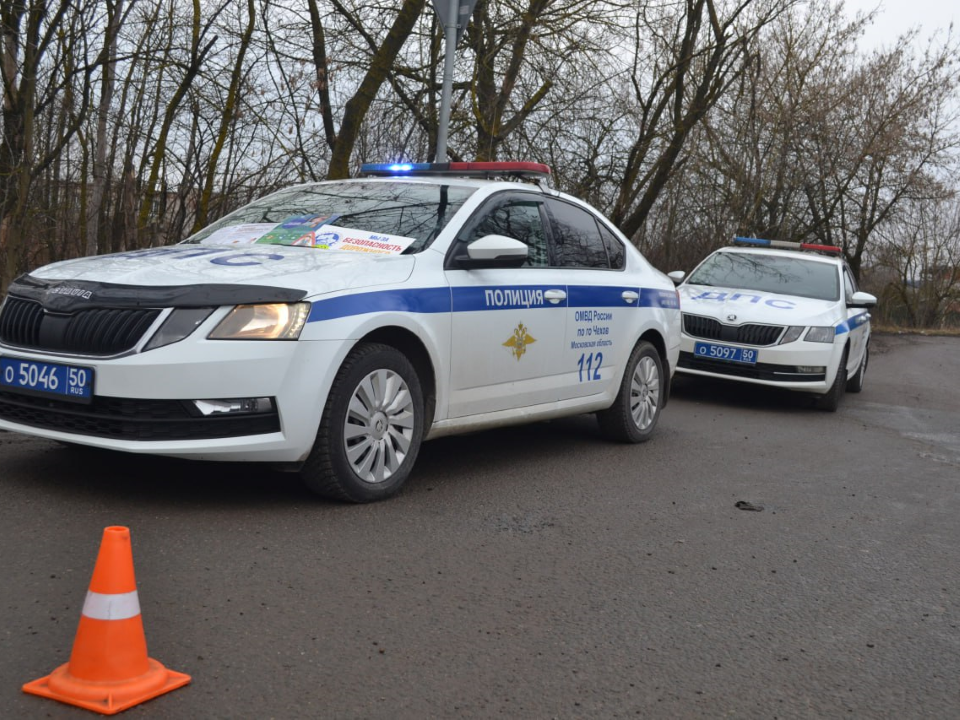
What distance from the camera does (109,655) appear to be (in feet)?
10.0

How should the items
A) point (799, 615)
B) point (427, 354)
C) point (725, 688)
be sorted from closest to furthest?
1. point (725, 688)
2. point (799, 615)
3. point (427, 354)

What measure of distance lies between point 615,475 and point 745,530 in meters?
1.40

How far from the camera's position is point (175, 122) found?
1144 cm

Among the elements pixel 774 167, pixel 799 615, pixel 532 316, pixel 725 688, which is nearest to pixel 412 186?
pixel 532 316

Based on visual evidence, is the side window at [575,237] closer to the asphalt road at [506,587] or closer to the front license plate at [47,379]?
the asphalt road at [506,587]

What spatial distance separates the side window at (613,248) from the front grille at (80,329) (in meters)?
3.78

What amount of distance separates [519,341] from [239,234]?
166cm

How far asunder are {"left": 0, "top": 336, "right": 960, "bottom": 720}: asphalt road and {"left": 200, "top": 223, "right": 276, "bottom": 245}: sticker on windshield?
1.24m

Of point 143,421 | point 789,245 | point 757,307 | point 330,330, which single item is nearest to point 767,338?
point 757,307

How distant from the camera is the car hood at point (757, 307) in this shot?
1168cm

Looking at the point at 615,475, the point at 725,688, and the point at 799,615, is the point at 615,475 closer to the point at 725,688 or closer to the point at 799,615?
the point at 799,615

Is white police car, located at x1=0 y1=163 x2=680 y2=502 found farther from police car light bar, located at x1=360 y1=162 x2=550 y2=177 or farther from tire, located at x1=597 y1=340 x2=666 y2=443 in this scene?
tire, located at x1=597 y1=340 x2=666 y2=443

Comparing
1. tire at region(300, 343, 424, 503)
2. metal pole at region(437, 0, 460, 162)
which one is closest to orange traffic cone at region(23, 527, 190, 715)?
tire at region(300, 343, 424, 503)

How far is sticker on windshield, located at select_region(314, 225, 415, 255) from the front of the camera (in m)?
5.96
